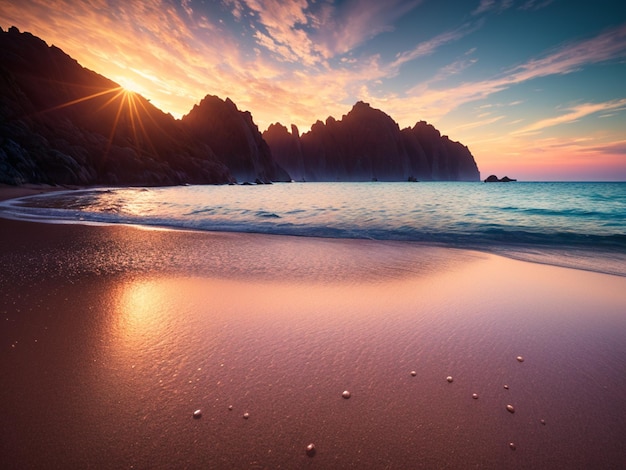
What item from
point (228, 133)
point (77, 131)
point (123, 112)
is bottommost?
point (77, 131)

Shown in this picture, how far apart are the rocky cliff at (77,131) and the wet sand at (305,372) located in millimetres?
47224

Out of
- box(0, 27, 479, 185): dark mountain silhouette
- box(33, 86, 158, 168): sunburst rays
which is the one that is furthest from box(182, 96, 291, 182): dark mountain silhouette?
box(33, 86, 158, 168): sunburst rays

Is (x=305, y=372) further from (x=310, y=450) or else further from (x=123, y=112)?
(x=123, y=112)

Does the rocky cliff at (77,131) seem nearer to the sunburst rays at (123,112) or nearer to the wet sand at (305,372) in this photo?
the sunburst rays at (123,112)

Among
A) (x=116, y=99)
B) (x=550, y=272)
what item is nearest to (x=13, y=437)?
(x=550, y=272)

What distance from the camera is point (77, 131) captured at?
2299 inches

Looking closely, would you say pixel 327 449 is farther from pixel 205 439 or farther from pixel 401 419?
pixel 205 439

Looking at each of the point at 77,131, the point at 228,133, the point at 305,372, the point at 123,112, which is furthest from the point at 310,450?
the point at 228,133

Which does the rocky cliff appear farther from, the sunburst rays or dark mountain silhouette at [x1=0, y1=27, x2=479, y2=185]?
the sunburst rays

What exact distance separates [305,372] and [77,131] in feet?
259

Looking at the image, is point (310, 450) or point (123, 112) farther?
point (123, 112)

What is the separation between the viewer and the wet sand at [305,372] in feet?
5.99

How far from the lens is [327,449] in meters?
1.81

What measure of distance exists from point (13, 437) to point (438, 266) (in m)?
7.22
